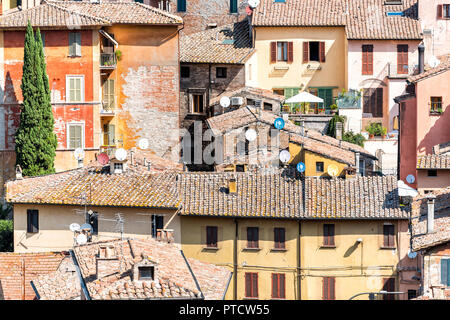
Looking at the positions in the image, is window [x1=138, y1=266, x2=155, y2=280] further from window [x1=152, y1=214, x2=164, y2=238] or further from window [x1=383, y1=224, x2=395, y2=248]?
window [x1=383, y1=224, x2=395, y2=248]

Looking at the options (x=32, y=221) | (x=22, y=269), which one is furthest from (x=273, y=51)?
(x=22, y=269)

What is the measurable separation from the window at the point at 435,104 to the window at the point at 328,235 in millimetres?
7860

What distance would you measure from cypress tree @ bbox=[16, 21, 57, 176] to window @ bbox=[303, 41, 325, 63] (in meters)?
16.0

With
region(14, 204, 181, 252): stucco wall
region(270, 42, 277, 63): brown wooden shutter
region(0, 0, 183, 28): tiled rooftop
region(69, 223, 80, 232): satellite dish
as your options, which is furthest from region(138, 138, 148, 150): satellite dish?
region(69, 223, 80, 232): satellite dish

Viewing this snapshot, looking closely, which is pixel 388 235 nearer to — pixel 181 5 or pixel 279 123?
pixel 279 123

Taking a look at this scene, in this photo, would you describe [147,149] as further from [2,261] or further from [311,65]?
[2,261]

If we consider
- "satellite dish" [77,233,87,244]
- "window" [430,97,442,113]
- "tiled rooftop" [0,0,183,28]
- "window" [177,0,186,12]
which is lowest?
"satellite dish" [77,233,87,244]

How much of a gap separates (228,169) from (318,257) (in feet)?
23.2

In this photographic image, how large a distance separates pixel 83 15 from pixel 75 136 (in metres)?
6.10

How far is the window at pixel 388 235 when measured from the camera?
45.5 meters

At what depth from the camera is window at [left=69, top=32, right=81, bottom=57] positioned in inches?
2213

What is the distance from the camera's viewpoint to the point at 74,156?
2185 inches

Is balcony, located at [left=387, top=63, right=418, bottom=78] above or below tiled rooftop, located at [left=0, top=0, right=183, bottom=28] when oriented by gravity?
below

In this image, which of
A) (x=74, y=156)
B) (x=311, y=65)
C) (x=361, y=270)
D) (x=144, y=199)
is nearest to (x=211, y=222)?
(x=144, y=199)
